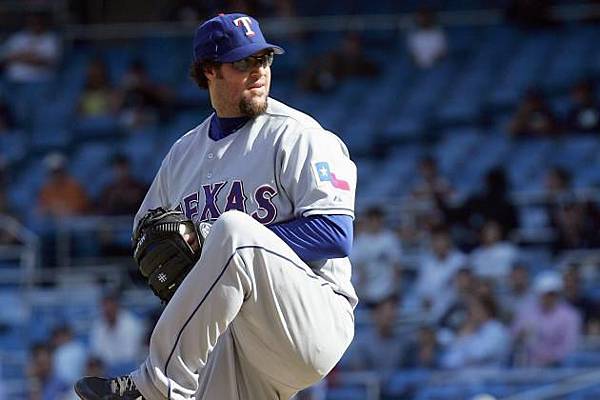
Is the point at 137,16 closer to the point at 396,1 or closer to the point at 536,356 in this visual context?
the point at 396,1

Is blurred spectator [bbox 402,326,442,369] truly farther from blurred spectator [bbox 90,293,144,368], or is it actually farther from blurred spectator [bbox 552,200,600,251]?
blurred spectator [bbox 90,293,144,368]

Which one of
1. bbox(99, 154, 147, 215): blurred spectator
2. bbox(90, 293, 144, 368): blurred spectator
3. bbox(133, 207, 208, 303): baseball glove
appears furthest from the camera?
bbox(99, 154, 147, 215): blurred spectator

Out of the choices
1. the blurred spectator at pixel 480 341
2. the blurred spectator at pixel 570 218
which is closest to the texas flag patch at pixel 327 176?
the blurred spectator at pixel 480 341

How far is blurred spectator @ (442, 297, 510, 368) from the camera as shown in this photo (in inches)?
390

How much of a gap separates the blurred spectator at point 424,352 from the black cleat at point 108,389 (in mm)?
5454

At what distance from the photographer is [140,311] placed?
38.2ft

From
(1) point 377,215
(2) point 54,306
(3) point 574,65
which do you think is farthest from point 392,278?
(3) point 574,65

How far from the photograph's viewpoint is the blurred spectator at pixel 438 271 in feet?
35.0

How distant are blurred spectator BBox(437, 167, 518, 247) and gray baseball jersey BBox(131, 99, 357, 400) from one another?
19.5 feet

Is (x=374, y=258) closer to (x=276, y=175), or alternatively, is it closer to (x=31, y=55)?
(x=31, y=55)

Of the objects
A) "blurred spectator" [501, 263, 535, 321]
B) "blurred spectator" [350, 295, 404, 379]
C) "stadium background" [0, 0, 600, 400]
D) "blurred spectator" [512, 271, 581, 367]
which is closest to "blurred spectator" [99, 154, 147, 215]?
"stadium background" [0, 0, 600, 400]

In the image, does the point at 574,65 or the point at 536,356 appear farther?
the point at 574,65

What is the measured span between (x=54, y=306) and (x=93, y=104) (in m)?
3.44

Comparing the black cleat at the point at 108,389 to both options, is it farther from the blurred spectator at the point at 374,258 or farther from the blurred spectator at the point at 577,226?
the blurred spectator at the point at 577,226
